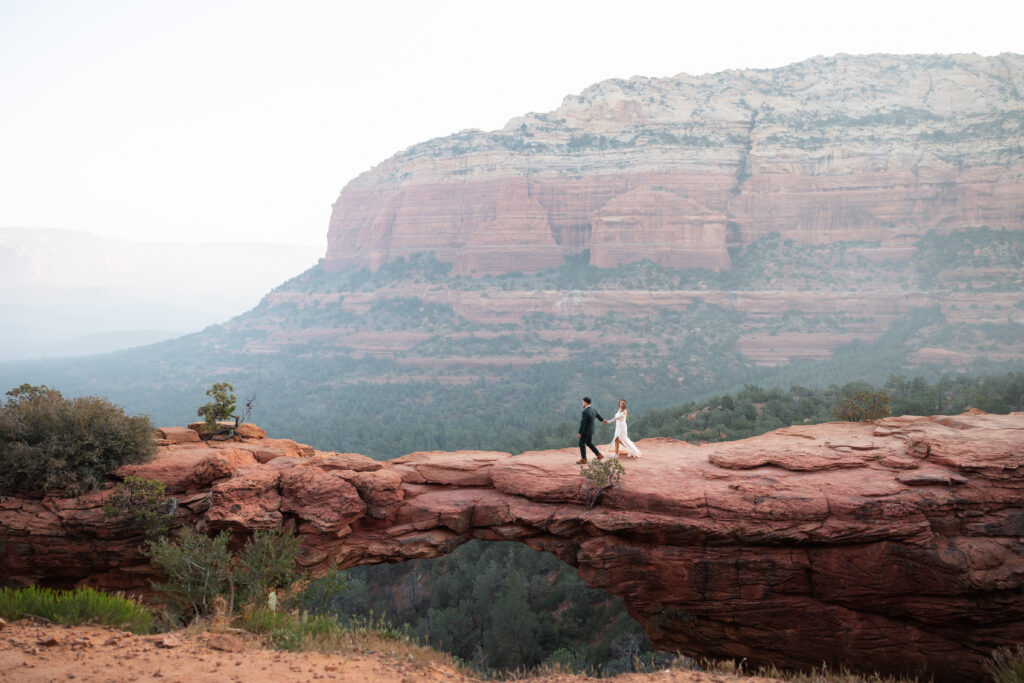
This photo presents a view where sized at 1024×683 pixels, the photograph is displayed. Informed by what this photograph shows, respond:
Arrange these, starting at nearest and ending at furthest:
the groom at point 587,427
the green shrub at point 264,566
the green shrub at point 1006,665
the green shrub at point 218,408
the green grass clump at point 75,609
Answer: the green grass clump at point 75,609, the green shrub at point 1006,665, the green shrub at point 264,566, the groom at point 587,427, the green shrub at point 218,408

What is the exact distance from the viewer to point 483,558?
26453 millimetres

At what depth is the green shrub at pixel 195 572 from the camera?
10.5 m

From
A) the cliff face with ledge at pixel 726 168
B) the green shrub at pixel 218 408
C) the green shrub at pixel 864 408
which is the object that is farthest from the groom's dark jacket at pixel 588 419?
the cliff face with ledge at pixel 726 168

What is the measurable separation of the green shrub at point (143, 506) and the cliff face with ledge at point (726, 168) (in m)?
72.2

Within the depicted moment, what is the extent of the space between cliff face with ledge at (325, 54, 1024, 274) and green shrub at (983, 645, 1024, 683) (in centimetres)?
7043

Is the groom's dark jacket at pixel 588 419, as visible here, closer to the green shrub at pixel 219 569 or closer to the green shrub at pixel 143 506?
the green shrub at pixel 219 569

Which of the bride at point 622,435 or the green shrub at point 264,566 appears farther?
the bride at point 622,435

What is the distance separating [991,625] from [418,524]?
11.9 m

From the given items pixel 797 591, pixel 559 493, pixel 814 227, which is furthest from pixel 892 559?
pixel 814 227

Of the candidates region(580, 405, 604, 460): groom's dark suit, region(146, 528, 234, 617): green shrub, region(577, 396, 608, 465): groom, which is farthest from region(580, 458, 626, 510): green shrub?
region(146, 528, 234, 617): green shrub

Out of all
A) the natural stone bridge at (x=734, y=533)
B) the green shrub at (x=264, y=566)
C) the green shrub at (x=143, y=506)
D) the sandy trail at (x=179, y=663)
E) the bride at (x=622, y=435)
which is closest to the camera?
the sandy trail at (x=179, y=663)

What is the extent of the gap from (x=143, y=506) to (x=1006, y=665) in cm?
1693

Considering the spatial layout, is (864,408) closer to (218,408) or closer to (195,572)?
(195,572)

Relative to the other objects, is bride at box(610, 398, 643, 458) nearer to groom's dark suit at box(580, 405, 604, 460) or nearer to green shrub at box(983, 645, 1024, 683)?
groom's dark suit at box(580, 405, 604, 460)
